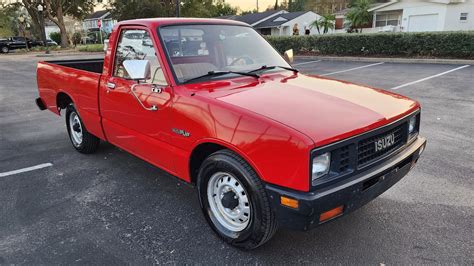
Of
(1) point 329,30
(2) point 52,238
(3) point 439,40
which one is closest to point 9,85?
(2) point 52,238

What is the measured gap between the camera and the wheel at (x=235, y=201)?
2604 mm

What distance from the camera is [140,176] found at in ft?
14.8

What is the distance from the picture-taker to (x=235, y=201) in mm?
2906

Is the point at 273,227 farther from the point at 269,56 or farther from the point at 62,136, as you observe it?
the point at 62,136

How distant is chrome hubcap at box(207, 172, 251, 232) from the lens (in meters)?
2.85

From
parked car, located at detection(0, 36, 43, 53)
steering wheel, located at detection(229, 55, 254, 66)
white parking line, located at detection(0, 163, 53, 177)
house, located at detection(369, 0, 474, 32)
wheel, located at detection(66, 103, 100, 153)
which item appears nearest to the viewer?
steering wheel, located at detection(229, 55, 254, 66)

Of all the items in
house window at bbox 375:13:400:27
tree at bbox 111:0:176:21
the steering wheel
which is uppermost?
tree at bbox 111:0:176:21

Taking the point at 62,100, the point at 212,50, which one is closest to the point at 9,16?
the point at 62,100

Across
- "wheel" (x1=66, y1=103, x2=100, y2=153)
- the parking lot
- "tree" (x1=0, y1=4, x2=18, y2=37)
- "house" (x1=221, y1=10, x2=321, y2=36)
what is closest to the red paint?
the parking lot

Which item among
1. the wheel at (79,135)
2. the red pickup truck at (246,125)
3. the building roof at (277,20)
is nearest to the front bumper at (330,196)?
the red pickup truck at (246,125)

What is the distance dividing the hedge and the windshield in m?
13.8

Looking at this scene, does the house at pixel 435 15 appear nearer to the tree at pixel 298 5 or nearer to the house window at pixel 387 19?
the house window at pixel 387 19

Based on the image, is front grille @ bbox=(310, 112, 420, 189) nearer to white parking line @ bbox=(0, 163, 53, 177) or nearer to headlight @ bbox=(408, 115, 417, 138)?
headlight @ bbox=(408, 115, 417, 138)

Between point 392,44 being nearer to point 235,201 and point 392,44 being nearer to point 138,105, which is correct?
point 138,105
